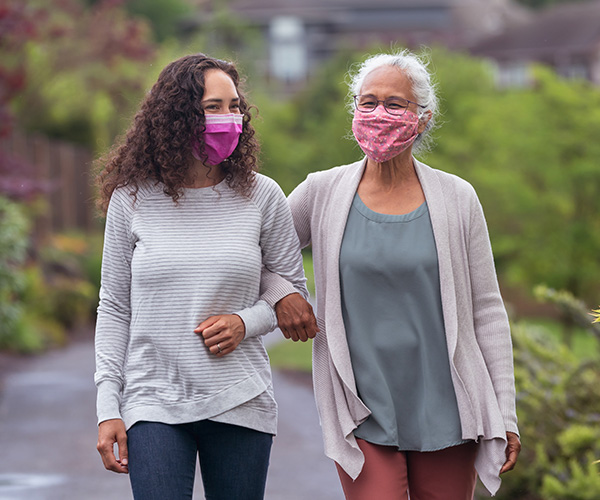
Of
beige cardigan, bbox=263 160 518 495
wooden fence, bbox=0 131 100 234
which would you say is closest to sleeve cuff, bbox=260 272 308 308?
beige cardigan, bbox=263 160 518 495

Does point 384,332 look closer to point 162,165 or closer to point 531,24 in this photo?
point 162,165

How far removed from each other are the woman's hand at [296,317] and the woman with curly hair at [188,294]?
0.17 feet

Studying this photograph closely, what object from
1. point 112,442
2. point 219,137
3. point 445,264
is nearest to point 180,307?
point 112,442

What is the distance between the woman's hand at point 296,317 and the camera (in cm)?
347

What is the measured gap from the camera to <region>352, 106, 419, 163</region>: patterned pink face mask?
11.5 feet

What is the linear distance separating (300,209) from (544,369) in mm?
3554

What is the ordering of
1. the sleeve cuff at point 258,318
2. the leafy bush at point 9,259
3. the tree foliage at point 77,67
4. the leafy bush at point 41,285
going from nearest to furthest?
1. the sleeve cuff at point 258,318
2. the leafy bush at point 9,259
3. the leafy bush at point 41,285
4. the tree foliage at point 77,67

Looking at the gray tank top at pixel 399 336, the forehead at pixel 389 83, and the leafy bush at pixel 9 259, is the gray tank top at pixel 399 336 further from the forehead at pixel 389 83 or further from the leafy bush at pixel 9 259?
the leafy bush at pixel 9 259

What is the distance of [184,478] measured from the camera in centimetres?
328

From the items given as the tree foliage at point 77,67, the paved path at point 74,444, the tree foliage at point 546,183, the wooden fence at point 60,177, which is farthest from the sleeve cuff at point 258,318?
the tree foliage at point 77,67

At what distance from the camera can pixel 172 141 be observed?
3.40m

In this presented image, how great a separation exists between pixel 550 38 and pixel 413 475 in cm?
5235

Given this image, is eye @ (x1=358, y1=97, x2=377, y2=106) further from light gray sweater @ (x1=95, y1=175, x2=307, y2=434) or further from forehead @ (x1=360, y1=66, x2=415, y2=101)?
light gray sweater @ (x1=95, y1=175, x2=307, y2=434)

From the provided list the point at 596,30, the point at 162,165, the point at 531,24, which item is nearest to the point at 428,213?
the point at 162,165
